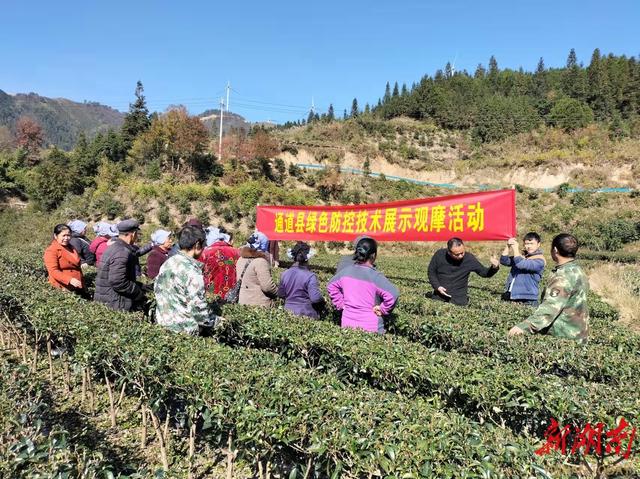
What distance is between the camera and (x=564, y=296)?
141 inches

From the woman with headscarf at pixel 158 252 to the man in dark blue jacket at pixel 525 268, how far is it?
4.73 m

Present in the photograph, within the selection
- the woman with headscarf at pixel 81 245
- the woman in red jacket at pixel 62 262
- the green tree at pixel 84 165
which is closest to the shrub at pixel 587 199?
the woman with headscarf at pixel 81 245

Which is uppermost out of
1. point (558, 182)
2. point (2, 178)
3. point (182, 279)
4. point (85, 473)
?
point (558, 182)

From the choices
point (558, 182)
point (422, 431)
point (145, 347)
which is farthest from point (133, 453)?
point (558, 182)

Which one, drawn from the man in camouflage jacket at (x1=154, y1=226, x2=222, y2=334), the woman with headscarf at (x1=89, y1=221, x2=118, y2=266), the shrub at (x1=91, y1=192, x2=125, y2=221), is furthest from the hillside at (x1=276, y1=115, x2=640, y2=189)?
the man in camouflage jacket at (x1=154, y1=226, x2=222, y2=334)

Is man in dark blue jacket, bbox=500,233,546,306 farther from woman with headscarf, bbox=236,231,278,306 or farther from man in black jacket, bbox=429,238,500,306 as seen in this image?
woman with headscarf, bbox=236,231,278,306

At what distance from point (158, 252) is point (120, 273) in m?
1.34

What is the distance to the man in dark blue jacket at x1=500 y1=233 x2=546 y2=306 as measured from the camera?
539 cm

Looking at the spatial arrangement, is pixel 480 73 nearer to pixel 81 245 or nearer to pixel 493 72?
pixel 493 72

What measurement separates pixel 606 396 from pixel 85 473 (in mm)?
3019

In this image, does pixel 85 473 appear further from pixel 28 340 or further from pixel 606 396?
pixel 28 340

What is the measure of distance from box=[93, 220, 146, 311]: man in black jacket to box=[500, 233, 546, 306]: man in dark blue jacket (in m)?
4.67

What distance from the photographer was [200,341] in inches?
130

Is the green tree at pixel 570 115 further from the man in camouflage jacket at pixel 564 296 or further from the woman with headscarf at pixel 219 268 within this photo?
the woman with headscarf at pixel 219 268
